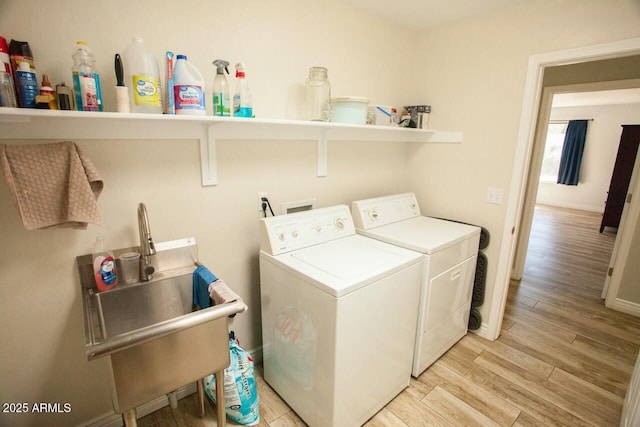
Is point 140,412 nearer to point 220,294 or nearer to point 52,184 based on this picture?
point 220,294

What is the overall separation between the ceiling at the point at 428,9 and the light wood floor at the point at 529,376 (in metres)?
2.39

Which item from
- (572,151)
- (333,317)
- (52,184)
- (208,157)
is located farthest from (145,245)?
(572,151)

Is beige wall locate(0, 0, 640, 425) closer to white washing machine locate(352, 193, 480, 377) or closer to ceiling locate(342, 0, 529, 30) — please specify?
ceiling locate(342, 0, 529, 30)

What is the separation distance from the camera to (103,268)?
4.22 ft

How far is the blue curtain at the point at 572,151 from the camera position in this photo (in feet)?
22.3

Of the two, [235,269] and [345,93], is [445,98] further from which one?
[235,269]

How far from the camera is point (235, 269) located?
6.02 feet

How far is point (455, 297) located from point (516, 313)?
1.11 m

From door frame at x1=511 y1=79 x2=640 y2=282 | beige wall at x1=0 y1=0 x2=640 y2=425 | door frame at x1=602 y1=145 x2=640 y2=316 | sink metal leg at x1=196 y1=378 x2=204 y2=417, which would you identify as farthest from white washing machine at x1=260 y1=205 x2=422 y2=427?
door frame at x1=602 y1=145 x2=640 y2=316

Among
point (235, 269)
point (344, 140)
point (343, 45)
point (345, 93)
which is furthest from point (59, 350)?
point (343, 45)

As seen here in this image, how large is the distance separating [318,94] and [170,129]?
2.96ft

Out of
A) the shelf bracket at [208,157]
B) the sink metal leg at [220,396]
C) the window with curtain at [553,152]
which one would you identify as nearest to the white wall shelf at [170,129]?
the shelf bracket at [208,157]

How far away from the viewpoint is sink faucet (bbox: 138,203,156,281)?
1309 millimetres

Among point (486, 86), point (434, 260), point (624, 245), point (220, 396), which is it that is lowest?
point (220, 396)
